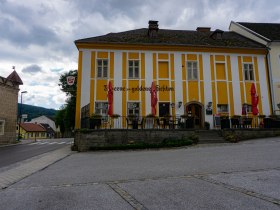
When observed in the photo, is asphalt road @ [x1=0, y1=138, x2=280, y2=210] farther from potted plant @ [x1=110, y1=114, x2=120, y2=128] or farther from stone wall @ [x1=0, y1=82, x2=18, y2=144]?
stone wall @ [x1=0, y1=82, x2=18, y2=144]

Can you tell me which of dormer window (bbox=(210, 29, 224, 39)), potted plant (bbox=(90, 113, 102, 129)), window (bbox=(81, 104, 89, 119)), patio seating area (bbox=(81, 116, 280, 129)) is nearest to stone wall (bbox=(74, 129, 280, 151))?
potted plant (bbox=(90, 113, 102, 129))

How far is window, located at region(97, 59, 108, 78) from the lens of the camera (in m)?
21.5

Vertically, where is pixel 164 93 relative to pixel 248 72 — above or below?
below

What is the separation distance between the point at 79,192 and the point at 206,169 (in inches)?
156

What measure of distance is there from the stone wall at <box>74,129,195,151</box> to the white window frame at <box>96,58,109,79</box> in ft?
21.3

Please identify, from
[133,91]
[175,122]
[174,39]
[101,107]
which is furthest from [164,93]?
[174,39]

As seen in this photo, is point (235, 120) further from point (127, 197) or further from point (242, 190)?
point (127, 197)

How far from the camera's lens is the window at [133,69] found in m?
21.8

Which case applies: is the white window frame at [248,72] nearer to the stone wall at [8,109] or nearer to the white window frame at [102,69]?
the white window frame at [102,69]

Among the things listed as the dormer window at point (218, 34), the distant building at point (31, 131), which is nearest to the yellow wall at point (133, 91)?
the dormer window at point (218, 34)

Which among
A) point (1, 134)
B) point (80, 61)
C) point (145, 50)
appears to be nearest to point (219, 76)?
point (145, 50)

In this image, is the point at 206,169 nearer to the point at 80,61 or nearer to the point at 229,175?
the point at 229,175

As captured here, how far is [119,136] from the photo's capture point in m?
16.6

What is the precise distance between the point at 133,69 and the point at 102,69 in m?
2.59
